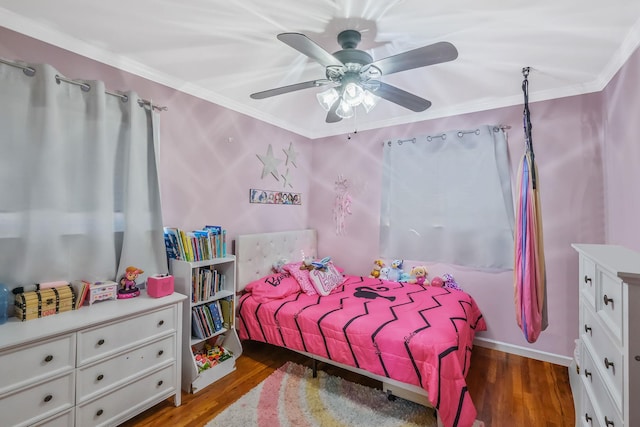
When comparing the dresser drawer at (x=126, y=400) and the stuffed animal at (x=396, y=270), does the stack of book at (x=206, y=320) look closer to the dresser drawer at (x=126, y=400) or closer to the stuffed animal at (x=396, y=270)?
the dresser drawer at (x=126, y=400)

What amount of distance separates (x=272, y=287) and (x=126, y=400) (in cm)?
131

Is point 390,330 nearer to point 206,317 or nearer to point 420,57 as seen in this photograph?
point 206,317

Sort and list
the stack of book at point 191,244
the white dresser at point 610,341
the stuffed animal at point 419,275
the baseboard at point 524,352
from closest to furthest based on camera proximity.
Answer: the white dresser at point 610,341 < the stack of book at point 191,244 < the baseboard at point 524,352 < the stuffed animal at point 419,275

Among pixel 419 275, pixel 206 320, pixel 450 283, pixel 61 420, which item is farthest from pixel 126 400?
pixel 450 283

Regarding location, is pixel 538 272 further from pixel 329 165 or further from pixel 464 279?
pixel 329 165

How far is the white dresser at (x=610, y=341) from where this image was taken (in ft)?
2.88

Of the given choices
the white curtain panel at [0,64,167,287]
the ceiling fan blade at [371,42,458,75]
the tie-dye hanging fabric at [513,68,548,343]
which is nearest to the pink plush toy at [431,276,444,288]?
the tie-dye hanging fabric at [513,68,548,343]

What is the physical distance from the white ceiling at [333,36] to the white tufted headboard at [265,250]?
4.80 ft

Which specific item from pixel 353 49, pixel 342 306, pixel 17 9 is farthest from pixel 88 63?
pixel 342 306

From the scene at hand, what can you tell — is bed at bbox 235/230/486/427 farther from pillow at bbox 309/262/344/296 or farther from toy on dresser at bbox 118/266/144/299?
toy on dresser at bbox 118/266/144/299

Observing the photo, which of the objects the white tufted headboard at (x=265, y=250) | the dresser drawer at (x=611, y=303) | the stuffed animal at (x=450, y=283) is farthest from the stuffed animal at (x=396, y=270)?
the dresser drawer at (x=611, y=303)

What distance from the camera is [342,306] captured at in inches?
98.0

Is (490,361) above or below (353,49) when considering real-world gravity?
below

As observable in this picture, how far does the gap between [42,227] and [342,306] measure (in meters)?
2.11
